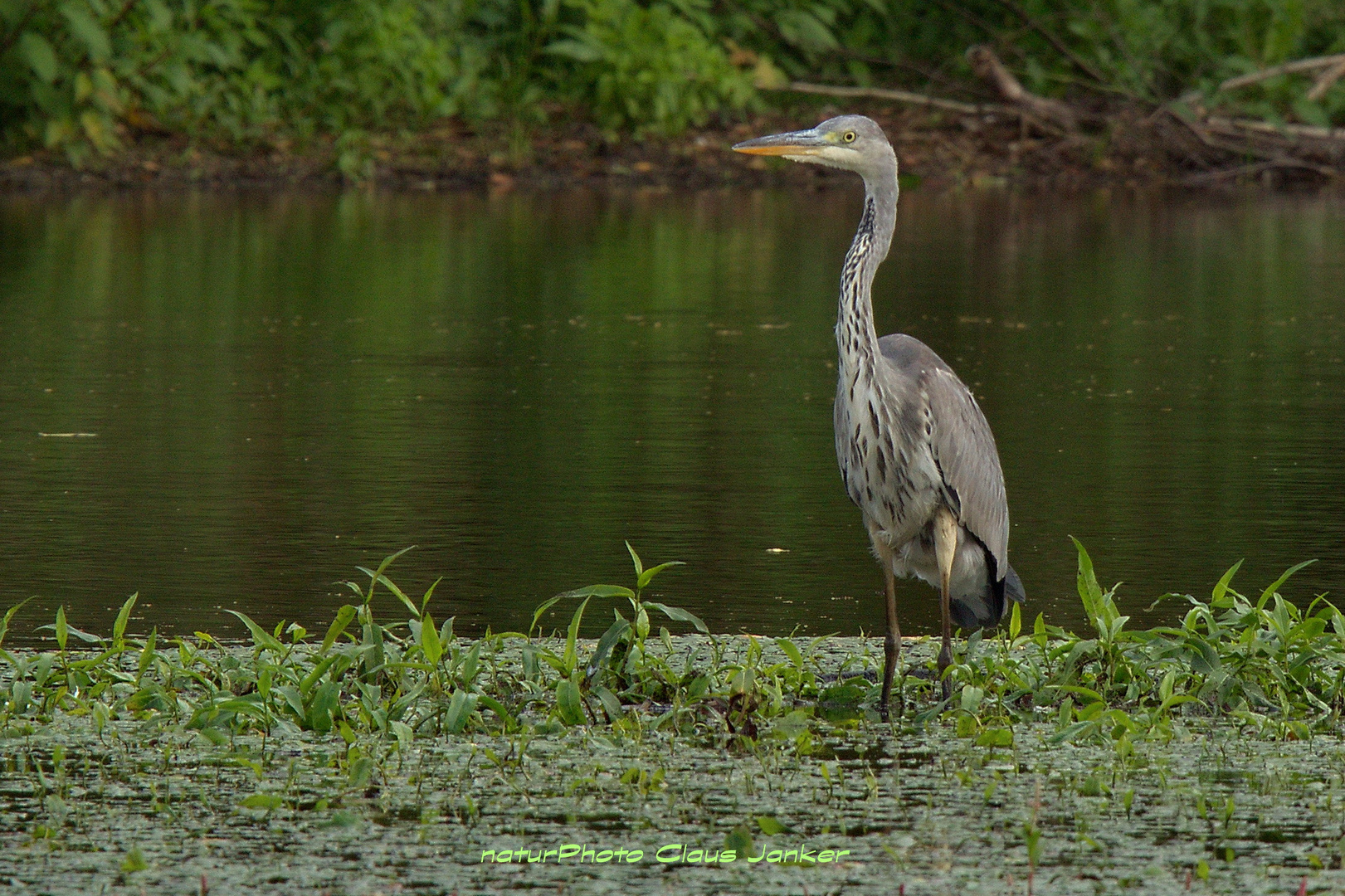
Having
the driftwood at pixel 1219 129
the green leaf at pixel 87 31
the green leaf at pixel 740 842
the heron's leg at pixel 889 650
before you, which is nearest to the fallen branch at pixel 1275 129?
the driftwood at pixel 1219 129

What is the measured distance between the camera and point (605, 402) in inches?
432

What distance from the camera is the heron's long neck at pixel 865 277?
5.94 meters

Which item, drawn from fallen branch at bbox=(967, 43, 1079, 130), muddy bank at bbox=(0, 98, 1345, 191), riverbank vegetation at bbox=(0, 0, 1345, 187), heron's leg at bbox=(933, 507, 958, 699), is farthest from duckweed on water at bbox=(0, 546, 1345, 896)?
fallen branch at bbox=(967, 43, 1079, 130)

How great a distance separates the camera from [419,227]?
18.6 meters

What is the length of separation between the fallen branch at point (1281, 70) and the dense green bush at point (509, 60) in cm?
16

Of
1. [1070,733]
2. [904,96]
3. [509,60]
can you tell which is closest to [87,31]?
[509,60]

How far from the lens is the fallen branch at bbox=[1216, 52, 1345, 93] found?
896 inches

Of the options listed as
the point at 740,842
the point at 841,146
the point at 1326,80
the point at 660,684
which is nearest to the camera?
the point at 740,842

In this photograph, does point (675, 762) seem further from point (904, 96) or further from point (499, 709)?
point (904, 96)

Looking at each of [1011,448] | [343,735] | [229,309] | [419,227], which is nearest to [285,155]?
[419,227]

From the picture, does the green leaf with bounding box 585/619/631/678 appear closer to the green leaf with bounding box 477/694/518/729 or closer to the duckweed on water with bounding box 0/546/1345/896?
the duckweed on water with bounding box 0/546/1345/896

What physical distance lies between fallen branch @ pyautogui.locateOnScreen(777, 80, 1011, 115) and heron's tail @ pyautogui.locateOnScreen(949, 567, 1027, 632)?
1688 centimetres

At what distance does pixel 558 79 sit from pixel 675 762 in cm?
1981

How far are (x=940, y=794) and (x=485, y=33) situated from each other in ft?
70.4
